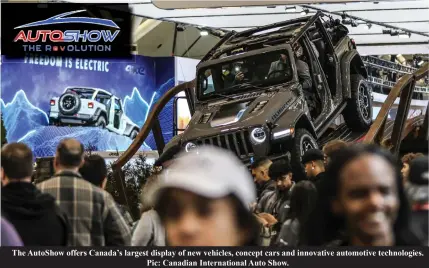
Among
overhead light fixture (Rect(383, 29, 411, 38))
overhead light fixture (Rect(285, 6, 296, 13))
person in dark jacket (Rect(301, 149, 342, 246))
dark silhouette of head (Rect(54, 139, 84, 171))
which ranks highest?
overhead light fixture (Rect(285, 6, 296, 13))

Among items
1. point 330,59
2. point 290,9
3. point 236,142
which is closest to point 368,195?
point 236,142

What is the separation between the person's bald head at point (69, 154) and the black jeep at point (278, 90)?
515 mm

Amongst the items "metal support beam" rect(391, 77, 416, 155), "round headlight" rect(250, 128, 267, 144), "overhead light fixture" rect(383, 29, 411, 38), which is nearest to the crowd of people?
"round headlight" rect(250, 128, 267, 144)

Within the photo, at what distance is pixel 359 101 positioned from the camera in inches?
171

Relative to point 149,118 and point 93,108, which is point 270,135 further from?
point 93,108

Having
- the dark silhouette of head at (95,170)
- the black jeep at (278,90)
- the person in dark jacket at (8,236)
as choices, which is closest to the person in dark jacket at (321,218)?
the black jeep at (278,90)

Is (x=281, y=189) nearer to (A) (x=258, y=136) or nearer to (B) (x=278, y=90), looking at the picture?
(A) (x=258, y=136)

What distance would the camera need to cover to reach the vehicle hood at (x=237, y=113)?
4.11m

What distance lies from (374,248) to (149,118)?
5.18ft

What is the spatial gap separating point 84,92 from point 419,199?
207 cm

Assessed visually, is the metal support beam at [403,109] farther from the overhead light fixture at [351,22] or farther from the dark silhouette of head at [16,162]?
the dark silhouette of head at [16,162]

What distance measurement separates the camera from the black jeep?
161 inches

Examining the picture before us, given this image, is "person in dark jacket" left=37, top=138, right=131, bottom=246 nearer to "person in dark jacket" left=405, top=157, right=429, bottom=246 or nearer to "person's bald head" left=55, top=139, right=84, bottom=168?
"person's bald head" left=55, top=139, right=84, bottom=168

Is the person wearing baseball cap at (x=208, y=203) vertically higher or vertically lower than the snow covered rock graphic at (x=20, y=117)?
lower
